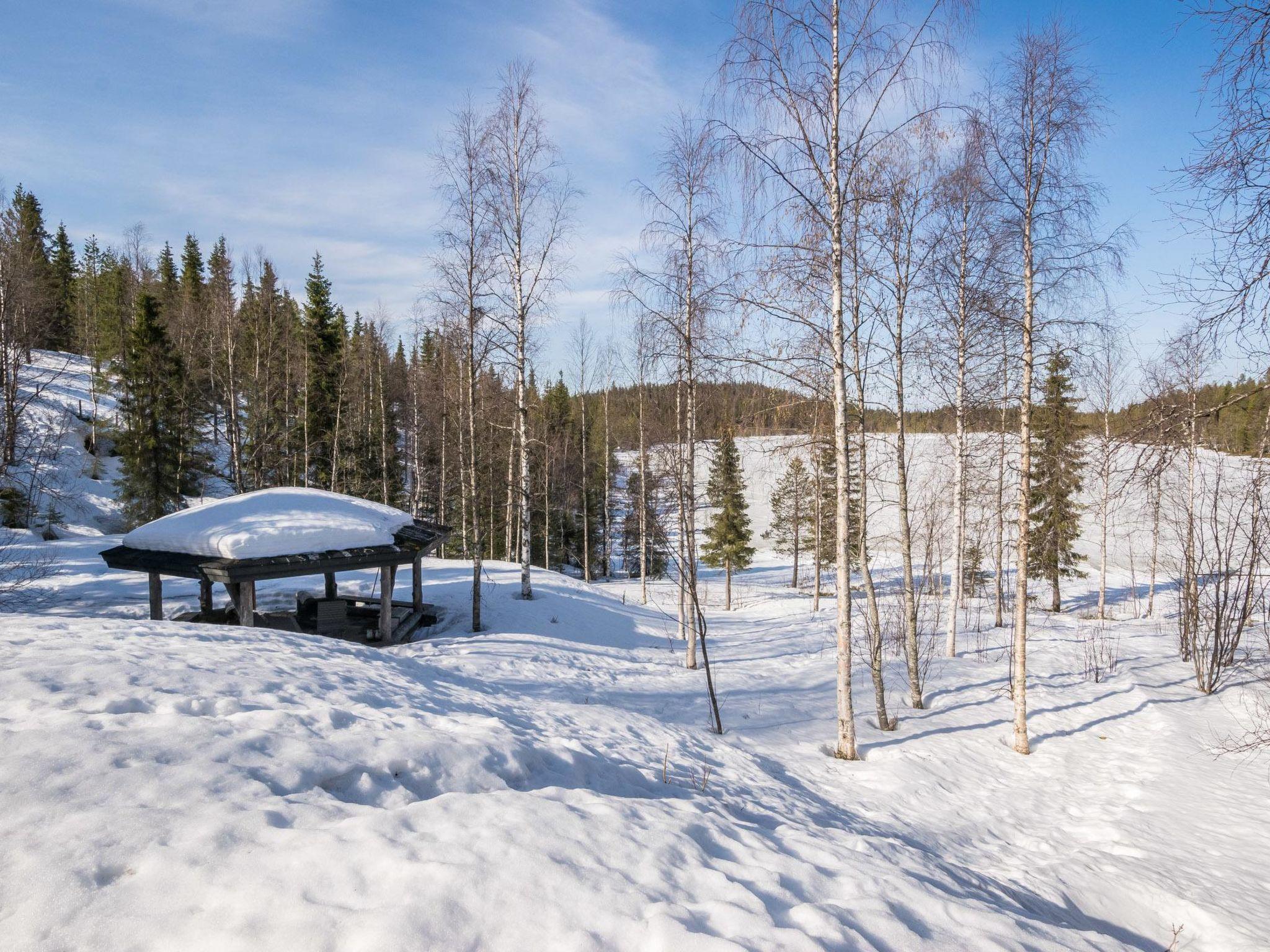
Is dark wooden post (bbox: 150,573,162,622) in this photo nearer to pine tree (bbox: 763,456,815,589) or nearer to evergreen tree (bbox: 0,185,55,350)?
evergreen tree (bbox: 0,185,55,350)

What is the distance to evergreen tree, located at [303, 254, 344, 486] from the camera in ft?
92.3

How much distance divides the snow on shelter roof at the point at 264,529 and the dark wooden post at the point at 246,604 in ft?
2.15

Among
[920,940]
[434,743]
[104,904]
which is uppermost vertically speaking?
[104,904]

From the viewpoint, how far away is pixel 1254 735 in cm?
910

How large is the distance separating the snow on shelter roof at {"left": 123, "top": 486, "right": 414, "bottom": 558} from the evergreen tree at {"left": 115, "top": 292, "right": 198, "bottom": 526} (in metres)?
17.4

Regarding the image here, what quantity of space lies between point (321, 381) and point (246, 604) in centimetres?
2194

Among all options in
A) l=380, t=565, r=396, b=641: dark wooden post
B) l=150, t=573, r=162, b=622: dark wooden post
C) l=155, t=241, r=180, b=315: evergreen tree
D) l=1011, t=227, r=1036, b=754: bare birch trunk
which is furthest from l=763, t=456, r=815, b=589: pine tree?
l=155, t=241, r=180, b=315: evergreen tree

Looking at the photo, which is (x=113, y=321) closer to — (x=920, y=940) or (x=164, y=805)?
(x=164, y=805)

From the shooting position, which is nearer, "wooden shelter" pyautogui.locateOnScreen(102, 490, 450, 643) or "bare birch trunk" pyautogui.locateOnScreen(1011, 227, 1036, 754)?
"bare birch trunk" pyautogui.locateOnScreen(1011, 227, 1036, 754)

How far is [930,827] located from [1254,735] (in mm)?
7345

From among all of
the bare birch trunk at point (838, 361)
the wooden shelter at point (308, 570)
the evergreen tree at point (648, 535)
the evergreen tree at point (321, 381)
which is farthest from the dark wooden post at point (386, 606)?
the evergreen tree at point (321, 381)

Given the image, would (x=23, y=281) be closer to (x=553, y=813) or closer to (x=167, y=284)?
(x=553, y=813)

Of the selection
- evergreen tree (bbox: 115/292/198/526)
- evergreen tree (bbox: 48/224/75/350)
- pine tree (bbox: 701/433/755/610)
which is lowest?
pine tree (bbox: 701/433/755/610)

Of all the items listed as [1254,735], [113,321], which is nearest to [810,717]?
[1254,735]
